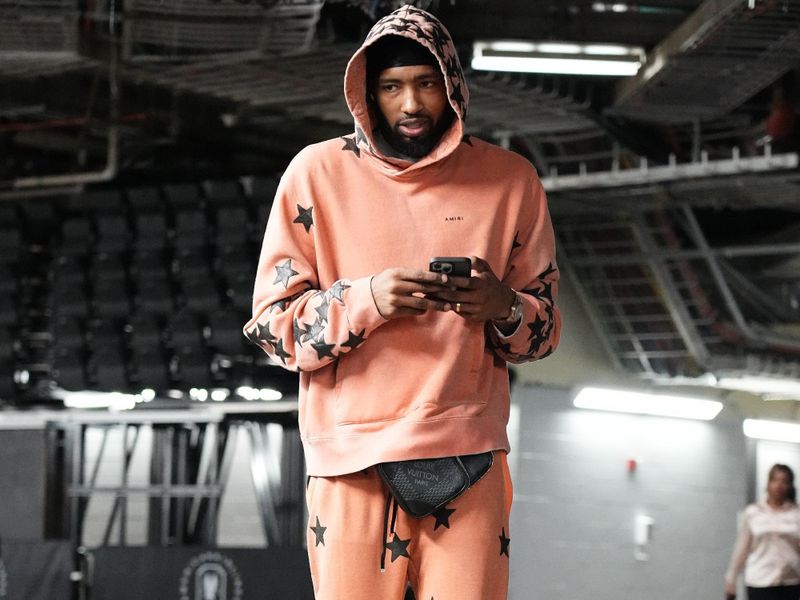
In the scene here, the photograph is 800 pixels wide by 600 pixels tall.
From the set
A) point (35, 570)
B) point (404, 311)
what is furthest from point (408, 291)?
point (35, 570)

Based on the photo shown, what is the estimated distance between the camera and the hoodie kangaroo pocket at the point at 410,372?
1688mm

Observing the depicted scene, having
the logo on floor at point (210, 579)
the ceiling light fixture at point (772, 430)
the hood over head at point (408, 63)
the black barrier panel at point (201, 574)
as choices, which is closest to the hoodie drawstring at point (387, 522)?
the hood over head at point (408, 63)

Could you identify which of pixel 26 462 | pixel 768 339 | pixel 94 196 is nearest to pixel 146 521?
pixel 26 462

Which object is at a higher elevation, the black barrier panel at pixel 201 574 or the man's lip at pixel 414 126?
the man's lip at pixel 414 126

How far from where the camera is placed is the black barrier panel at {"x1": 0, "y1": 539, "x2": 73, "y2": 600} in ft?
27.5

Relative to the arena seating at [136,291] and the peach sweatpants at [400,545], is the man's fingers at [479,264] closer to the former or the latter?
the peach sweatpants at [400,545]

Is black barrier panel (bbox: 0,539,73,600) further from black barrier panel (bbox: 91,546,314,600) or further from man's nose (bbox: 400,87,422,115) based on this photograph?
man's nose (bbox: 400,87,422,115)

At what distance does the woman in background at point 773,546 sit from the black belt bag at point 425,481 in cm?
584

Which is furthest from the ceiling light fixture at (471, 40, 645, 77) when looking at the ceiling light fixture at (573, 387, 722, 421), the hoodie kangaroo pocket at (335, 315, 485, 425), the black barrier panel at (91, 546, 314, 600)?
the hoodie kangaroo pocket at (335, 315, 485, 425)

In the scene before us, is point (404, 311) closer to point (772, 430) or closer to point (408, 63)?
point (408, 63)

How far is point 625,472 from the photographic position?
35.2ft

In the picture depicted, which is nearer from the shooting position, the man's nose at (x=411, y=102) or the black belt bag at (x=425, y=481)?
the black belt bag at (x=425, y=481)

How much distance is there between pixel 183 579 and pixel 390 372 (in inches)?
265

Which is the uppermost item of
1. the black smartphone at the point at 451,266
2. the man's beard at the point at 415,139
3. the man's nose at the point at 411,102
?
the man's nose at the point at 411,102
